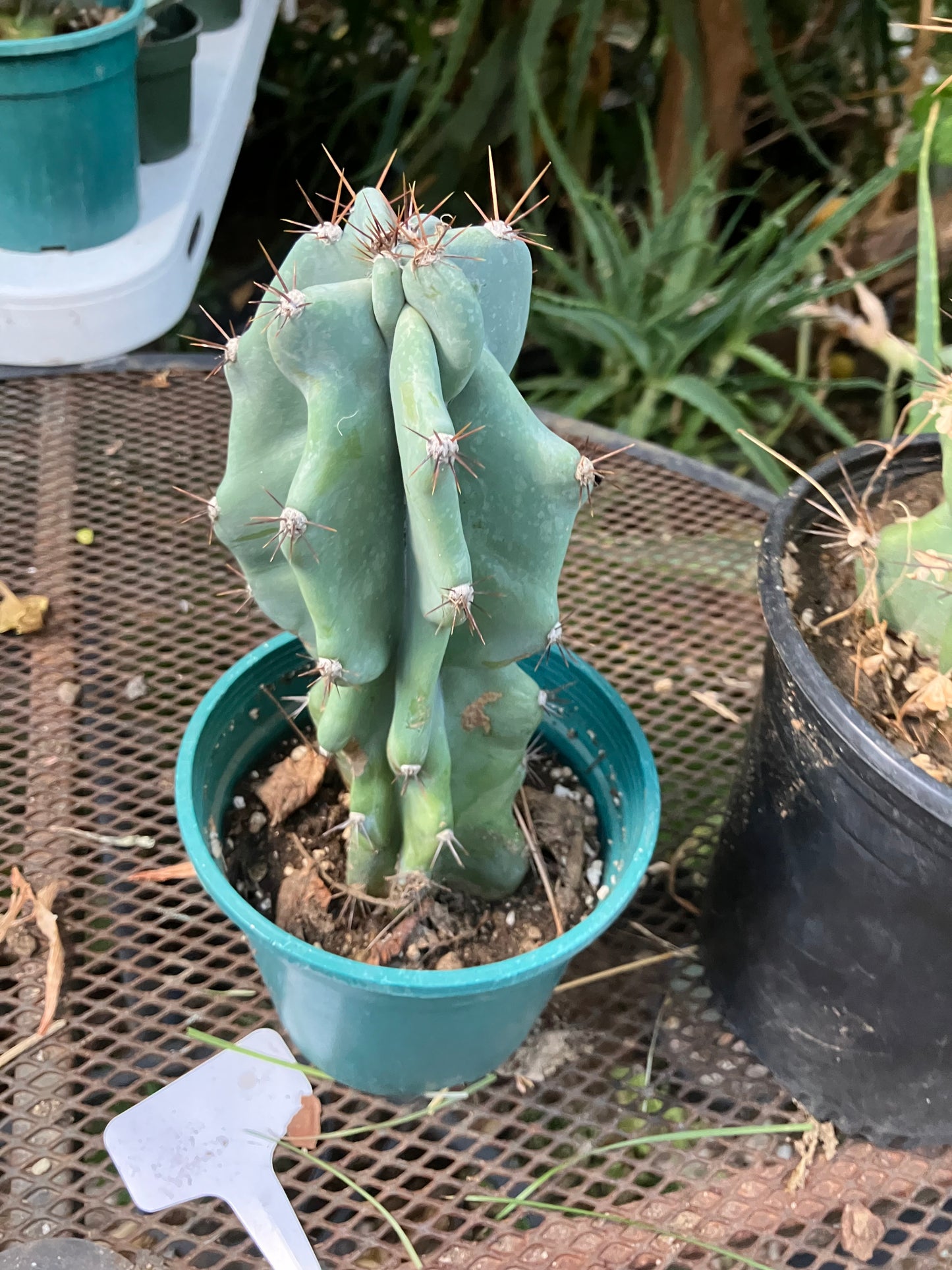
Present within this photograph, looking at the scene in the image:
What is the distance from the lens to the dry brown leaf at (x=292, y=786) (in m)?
0.82

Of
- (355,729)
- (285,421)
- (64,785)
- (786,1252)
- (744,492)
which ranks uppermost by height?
(285,421)

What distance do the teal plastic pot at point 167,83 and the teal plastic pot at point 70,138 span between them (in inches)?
2.7

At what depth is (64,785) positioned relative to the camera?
94 centimetres

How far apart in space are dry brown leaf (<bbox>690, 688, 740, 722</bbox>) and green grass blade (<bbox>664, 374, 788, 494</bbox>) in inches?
17.1

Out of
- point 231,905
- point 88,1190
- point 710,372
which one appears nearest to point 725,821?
point 231,905

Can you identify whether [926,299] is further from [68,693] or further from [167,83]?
[167,83]

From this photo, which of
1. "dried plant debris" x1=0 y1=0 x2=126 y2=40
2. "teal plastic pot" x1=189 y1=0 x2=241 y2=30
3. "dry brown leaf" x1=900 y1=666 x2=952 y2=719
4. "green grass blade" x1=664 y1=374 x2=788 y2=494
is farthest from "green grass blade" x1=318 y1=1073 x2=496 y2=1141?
"teal plastic pot" x1=189 y1=0 x2=241 y2=30

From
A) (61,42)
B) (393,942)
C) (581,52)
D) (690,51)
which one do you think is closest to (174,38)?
(61,42)

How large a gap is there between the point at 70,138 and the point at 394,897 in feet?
3.07

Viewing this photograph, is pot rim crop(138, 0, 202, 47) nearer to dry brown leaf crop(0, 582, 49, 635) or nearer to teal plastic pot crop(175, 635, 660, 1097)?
dry brown leaf crop(0, 582, 49, 635)

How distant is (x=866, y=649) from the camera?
30.0 inches

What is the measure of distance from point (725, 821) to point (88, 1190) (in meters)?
0.55

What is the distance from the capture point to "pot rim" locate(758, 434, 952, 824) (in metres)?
0.61

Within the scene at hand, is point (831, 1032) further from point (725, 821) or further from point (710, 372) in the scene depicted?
point (710, 372)
